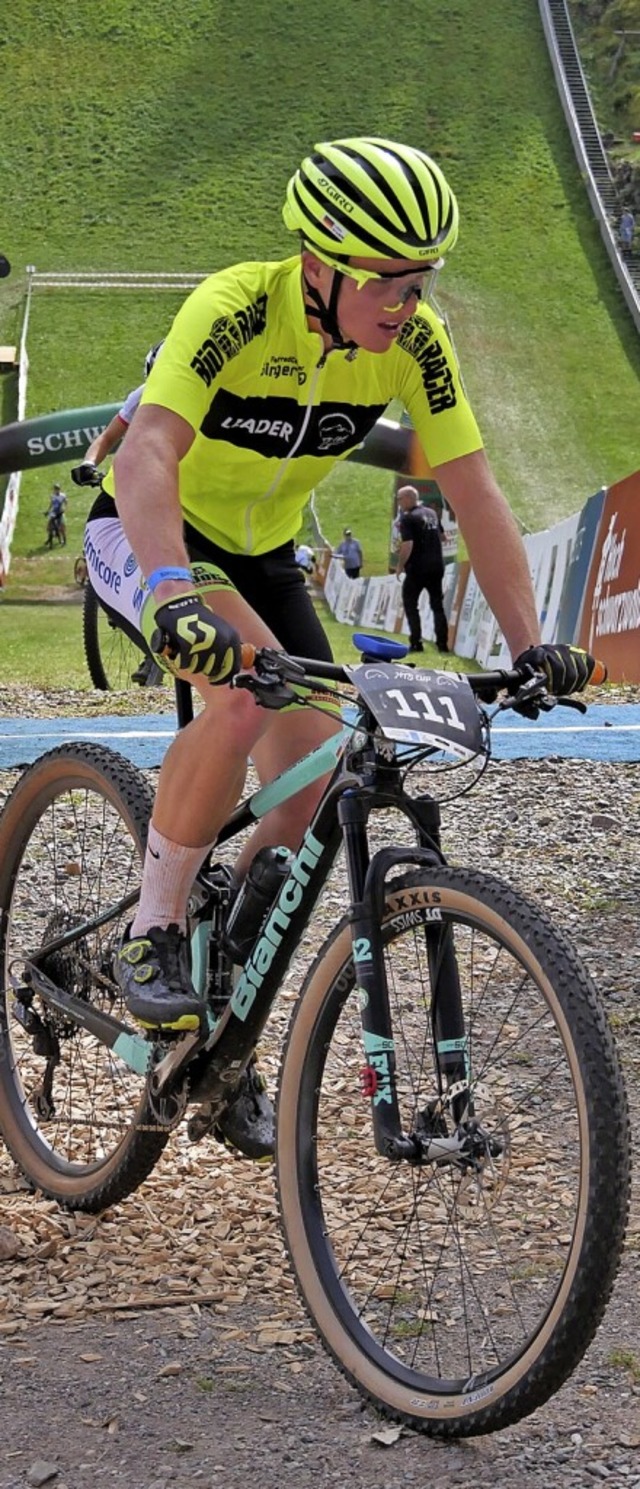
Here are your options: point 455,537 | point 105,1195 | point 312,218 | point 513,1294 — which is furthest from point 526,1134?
point 455,537

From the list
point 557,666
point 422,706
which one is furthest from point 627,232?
point 422,706

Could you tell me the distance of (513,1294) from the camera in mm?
3289

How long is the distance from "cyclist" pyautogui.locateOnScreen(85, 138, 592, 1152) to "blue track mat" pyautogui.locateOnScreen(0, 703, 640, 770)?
482 cm

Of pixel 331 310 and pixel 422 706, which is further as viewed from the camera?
pixel 331 310

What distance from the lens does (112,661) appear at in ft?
44.5

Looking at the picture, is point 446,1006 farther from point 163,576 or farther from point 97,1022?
point 97,1022

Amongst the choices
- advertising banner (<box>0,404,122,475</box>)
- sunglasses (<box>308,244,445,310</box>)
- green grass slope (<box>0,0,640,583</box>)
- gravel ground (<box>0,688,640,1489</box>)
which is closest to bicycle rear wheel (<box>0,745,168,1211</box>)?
gravel ground (<box>0,688,640,1489</box>)

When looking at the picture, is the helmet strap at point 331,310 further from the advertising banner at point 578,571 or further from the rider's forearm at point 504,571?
the advertising banner at point 578,571

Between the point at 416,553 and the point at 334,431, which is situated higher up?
the point at 416,553

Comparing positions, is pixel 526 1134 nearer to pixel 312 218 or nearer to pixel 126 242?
pixel 312 218

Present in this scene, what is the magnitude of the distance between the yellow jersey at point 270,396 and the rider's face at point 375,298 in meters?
0.15

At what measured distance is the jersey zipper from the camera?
3.84 m

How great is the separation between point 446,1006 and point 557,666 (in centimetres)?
67

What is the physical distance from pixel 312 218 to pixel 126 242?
68437 mm
